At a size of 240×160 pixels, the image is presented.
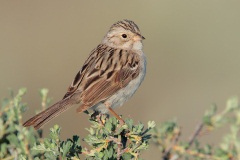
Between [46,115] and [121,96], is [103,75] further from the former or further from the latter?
[46,115]

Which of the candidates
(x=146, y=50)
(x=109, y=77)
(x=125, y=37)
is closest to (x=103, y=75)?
(x=109, y=77)

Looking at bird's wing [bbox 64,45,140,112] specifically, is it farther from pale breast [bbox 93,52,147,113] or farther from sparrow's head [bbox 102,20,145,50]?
sparrow's head [bbox 102,20,145,50]

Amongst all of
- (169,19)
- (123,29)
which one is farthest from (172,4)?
(123,29)

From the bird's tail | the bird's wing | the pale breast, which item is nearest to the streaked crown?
the bird's wing

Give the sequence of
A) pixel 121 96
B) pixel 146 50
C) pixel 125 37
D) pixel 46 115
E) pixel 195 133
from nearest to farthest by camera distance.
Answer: pixel 195 133, pixel 46 115, pixel 121 96, pixel 125 37, pixel 146 50

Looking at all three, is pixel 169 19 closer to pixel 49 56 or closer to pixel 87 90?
pixel 49 56
